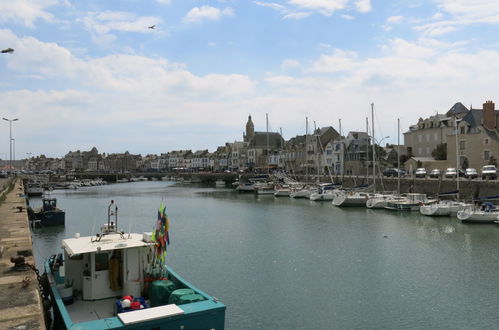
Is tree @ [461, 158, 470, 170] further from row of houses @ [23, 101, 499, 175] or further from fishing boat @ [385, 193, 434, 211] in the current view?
fishing boat @ [385, 193, 434, 211]

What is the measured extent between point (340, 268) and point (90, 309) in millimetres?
14802

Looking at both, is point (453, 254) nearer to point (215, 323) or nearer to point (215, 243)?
point (215, 243)

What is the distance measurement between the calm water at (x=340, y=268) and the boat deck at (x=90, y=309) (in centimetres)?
469

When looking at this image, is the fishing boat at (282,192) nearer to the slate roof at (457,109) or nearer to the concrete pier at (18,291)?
the slate roof at (457,109)

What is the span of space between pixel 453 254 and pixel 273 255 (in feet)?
38.6

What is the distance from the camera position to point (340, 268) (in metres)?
23.3

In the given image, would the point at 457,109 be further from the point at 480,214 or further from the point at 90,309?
the point at 90,309

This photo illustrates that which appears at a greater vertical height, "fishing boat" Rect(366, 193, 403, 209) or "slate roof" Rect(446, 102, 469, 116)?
"slate roof" Rect(446, 102, 469, 116)

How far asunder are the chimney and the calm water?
27124 mm

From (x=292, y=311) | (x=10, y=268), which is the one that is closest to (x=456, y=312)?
(x=292, y=311)

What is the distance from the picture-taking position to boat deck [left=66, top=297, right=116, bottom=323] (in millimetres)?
12094

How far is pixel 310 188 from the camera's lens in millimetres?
72500

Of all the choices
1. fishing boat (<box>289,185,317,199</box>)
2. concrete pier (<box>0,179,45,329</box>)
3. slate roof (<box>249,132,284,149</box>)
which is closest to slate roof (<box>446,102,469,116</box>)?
fishing boat (<box>289,185,317,199</box>)

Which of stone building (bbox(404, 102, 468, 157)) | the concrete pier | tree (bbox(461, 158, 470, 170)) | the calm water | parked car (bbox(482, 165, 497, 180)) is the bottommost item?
the calm water
